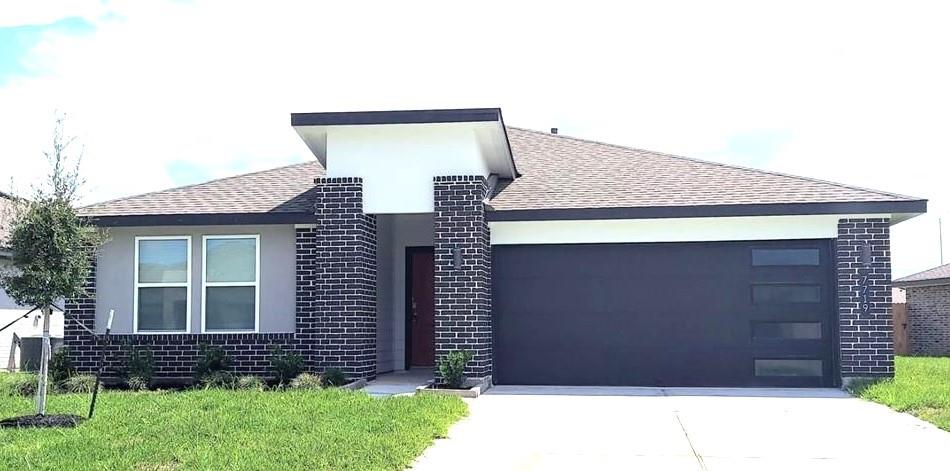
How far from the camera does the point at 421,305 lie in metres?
16.8

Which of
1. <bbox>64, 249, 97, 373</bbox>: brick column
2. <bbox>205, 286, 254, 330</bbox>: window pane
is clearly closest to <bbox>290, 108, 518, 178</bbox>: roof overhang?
<bbox>205, 286, 254, 330</bbox>: window pane

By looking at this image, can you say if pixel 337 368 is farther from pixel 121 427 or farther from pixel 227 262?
pixel 121 427

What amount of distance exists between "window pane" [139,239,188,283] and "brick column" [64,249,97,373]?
759mm

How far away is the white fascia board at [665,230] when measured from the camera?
13.3 m

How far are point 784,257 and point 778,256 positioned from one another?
9 centimetres

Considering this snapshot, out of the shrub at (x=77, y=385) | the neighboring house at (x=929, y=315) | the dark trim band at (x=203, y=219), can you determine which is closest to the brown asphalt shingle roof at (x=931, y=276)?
the neighboring house at (x=929, y=315)

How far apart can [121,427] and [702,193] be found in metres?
8.95

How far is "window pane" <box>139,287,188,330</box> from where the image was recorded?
1442cm

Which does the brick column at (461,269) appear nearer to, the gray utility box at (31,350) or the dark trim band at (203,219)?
the dark trim band at (203,219)

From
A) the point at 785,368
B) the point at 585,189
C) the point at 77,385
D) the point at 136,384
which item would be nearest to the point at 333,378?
the point at 136,384

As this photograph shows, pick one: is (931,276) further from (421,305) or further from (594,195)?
(421,305)

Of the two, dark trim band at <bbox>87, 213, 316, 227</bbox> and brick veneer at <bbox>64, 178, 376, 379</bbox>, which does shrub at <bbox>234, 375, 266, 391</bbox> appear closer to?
brick veneer at <bbox>64, 178, 376, 379</bbox>

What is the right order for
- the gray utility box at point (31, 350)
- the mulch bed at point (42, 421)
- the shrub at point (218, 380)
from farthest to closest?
the gray utility box at point (31, 350) < the shrub at point (218, 380) < the mulch bed at point (42, 421)

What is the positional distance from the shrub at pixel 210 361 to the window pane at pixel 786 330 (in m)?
8.03
